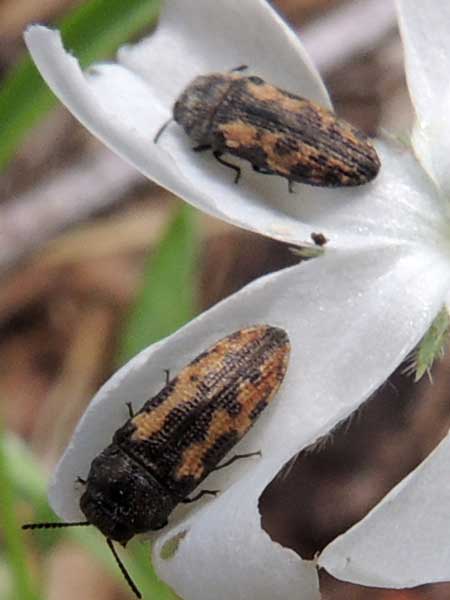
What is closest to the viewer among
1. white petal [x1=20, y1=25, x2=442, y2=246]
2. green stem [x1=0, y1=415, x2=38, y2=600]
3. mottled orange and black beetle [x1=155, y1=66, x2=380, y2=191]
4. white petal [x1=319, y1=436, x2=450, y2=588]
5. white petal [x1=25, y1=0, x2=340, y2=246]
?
white petal [x1=319, y1=436, x2=450, y2=588]

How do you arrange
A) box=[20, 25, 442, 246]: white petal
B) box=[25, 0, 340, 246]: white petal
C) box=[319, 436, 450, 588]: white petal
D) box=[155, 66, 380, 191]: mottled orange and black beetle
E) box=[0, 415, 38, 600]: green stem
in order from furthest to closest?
1. box=[0, 415, 38, 600]: green stem
2. box=[155, 66, 380, 191]: mottled orange and black beetle
3. box=[20, 25, 442, 246]: white petal
4. box=[25, 0, 340, 246]: white petal
5. box=[319, 436, 450, 588]: white petal

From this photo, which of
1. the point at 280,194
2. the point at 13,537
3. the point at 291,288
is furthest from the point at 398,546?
the point at 13,537

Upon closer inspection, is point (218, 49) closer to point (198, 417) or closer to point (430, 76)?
point (430, 76)

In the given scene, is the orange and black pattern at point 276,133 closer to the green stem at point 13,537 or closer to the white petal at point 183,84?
the white petal at point 183,84

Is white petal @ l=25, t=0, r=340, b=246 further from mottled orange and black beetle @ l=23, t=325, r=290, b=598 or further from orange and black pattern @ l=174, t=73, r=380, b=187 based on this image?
mottled orange and black beetle @ l=23, t=325, r=290, b=598

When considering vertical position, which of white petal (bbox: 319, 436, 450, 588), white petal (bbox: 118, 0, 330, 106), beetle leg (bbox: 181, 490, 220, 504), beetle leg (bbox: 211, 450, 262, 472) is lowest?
beetle leg (bbox: 181, 490, 220, 504)

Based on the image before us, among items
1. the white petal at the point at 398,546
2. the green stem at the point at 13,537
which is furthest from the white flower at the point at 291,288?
the green stem at the point at 13,537

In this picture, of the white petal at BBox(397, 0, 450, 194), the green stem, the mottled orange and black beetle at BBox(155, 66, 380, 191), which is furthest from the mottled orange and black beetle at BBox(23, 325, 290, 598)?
the green stem
